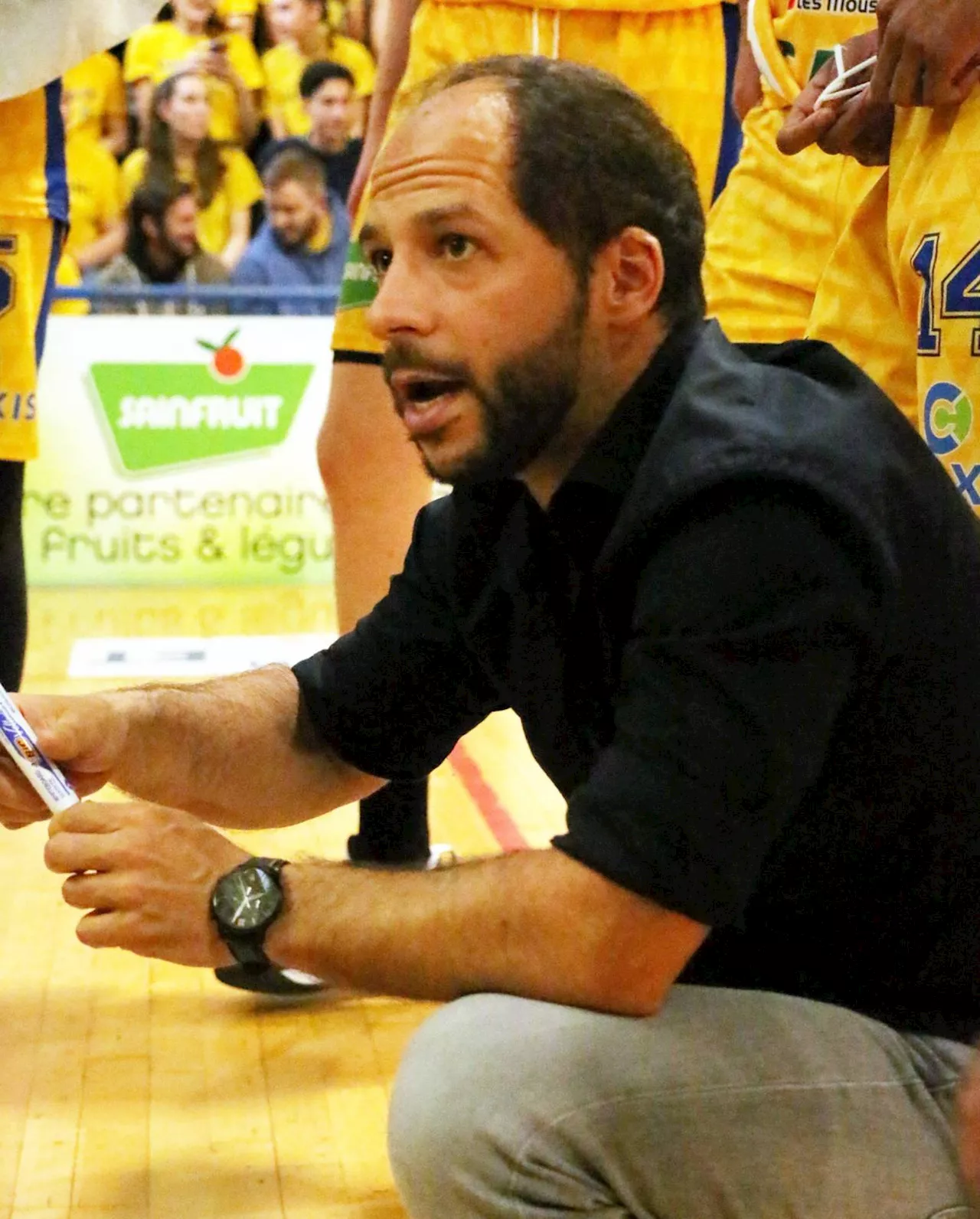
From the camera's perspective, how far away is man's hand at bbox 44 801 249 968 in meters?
1.03

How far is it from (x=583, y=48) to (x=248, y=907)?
1.31 meters

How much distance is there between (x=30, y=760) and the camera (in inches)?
44.9

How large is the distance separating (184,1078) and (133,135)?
4333 millimetres

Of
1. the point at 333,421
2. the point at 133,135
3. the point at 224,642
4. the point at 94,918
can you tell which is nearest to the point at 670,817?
the point at 94,918

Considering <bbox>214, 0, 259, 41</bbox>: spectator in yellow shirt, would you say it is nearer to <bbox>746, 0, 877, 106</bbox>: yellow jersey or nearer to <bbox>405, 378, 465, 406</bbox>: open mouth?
<bbox>746, 0, 877, 106</bbox>: yellow jersey

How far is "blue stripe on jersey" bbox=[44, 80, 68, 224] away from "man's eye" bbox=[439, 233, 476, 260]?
0.95 m

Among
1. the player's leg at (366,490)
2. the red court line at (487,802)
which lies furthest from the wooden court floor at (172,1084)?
the player's leg at (366,490)

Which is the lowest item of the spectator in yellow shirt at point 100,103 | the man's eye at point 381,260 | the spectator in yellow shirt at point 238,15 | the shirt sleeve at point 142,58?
the man's eye at point 381,260

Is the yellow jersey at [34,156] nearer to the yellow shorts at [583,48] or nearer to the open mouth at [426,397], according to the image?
the yellow shorts at [583,48]

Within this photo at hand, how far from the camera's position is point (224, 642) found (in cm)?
360

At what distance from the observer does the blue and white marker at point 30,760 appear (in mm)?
1134

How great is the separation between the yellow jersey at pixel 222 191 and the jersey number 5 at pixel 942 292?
13.8 ft

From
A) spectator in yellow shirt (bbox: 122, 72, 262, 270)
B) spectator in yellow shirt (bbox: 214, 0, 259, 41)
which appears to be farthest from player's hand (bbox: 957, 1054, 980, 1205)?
spectator in yellow shirt (bbox: 214, 0, 259, 41)

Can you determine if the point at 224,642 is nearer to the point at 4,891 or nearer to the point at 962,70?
the point at 4,891
